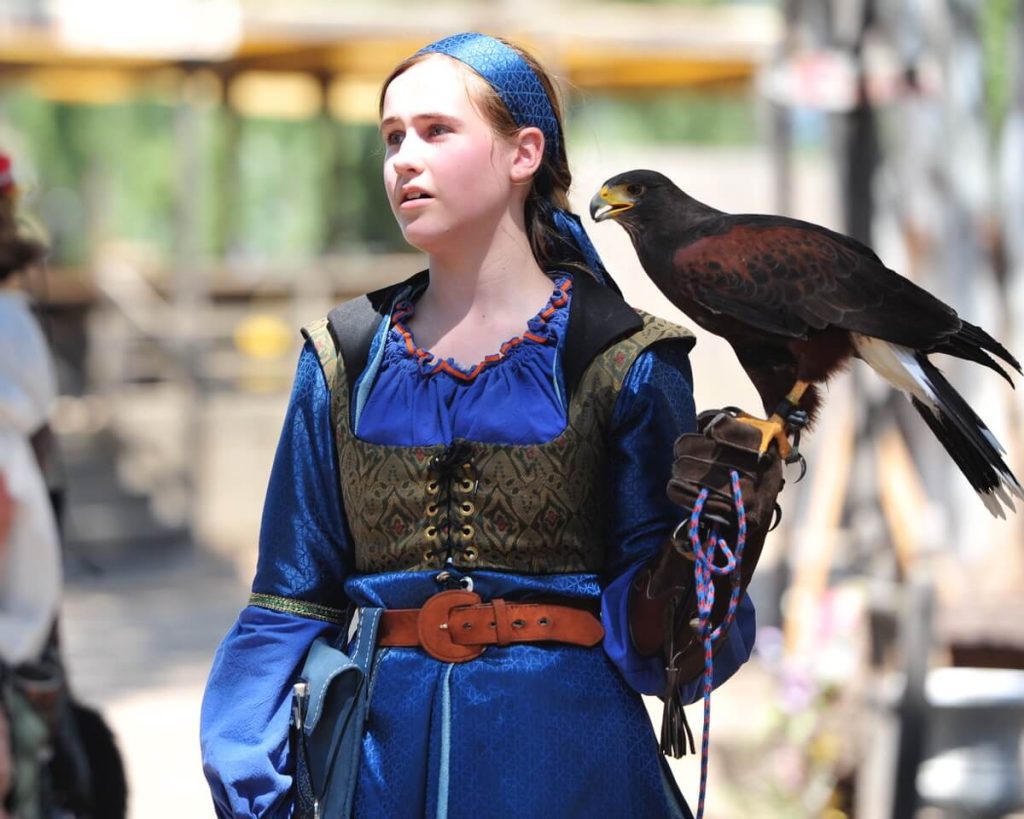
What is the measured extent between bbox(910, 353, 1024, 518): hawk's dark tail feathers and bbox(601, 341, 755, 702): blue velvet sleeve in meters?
0.33

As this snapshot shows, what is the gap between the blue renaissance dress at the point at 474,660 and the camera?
204 cm

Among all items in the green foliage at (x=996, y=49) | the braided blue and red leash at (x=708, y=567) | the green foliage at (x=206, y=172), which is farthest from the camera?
the green foliage at (x=206, y=172)

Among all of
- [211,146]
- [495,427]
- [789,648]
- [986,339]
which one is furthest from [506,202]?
[211,146]

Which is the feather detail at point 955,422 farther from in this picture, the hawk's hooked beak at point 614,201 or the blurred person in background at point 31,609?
the blurred person in background at point 31,609

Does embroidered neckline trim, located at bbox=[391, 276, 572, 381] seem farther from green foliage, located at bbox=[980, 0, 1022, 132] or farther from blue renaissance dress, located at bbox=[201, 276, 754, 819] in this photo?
green foliage, located at bbox=[980, 0, 1022, 132]

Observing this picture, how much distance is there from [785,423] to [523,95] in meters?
0.59

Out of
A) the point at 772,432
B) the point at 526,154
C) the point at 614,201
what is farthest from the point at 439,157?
the point at 772,432

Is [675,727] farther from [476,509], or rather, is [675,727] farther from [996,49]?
[996,49]

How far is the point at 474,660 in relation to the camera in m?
2.07

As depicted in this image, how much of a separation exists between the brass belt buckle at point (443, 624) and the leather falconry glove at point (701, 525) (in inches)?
8.9

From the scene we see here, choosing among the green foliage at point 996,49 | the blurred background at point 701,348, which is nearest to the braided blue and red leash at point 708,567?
the blurred background at point 701,348

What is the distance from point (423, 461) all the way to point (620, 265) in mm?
8013

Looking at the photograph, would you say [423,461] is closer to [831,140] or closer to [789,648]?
[789,648]

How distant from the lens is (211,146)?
79.8ft
